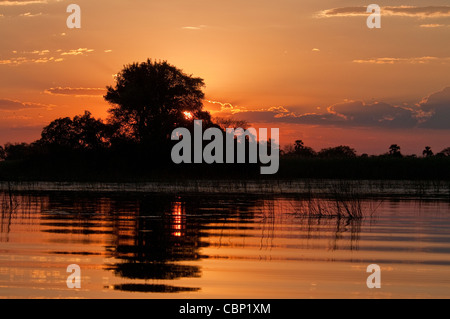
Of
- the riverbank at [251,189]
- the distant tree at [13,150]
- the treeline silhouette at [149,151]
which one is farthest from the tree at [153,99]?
the distant tree at [13,150]

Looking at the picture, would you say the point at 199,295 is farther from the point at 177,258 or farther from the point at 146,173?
the point at 146,173

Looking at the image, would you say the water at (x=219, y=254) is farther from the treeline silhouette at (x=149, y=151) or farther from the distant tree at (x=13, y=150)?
the distant tree at (x=13, y=150)

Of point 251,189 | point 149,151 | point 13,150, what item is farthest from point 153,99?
point 13,150

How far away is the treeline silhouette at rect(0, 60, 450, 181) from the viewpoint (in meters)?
79.2

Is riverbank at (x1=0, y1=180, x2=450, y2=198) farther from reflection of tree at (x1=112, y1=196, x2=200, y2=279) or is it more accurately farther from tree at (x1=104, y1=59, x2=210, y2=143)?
tree at (x1=104, y1=59, x2=210, y2=143)

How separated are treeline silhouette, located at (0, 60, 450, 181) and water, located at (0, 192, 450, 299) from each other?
50448 millimetres

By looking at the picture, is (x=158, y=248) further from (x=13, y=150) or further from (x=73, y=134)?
(x=13, y=150)

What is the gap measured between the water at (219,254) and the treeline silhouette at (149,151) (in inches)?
1986

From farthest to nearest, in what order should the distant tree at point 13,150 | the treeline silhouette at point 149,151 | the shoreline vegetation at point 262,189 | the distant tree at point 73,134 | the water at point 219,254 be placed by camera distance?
the distant tree at point 13,150
the distant tree at point 73,134
the treeline silhouette at point 149,151
the shoreline vegetation at point 262,189
the water at point 219,254

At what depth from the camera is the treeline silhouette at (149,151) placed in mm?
79188

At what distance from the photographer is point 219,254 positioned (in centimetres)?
1689

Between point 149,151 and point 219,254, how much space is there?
6976 centimetres

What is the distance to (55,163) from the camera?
288 ft

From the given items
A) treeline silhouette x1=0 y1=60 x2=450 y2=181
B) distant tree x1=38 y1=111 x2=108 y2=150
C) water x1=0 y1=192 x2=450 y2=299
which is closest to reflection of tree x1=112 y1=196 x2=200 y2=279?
water x1=0 y1=192 x2=450 y2=299
